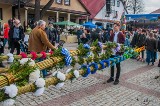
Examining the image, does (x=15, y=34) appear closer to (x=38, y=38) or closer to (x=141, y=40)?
(x=38, y=38)

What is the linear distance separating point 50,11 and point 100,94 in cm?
2506

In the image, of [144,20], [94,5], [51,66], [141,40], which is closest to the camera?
[51,66]

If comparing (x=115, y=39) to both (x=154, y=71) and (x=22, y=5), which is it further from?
(x=22, y=5)

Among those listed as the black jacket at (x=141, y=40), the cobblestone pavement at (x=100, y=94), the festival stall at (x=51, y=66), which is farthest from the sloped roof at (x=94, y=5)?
the cobblestone pavement at (x=100, y=94)

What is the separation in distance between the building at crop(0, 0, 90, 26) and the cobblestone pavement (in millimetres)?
19620

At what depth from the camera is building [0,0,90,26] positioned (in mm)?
25812

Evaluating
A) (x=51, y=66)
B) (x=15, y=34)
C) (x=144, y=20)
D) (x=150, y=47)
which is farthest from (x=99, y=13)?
(x=51, y=66)

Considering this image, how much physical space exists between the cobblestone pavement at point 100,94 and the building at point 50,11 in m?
19.6

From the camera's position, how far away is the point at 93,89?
692cm

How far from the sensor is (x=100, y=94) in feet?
21.4

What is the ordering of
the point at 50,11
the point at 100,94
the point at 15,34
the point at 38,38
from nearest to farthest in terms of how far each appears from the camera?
the point at 100,94
the point at 38,38
the point at 15,34
the point at 50,11

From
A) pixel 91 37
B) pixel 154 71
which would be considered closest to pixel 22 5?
pixel 91 37

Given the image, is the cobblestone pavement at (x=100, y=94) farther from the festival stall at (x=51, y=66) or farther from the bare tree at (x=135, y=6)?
the bare tree at (x=135, y=6)

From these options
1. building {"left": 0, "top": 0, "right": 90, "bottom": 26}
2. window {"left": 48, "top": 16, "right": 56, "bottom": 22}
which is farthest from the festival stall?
window {"left": 48, "top": 16, "right": 56, "bottom": 22}
